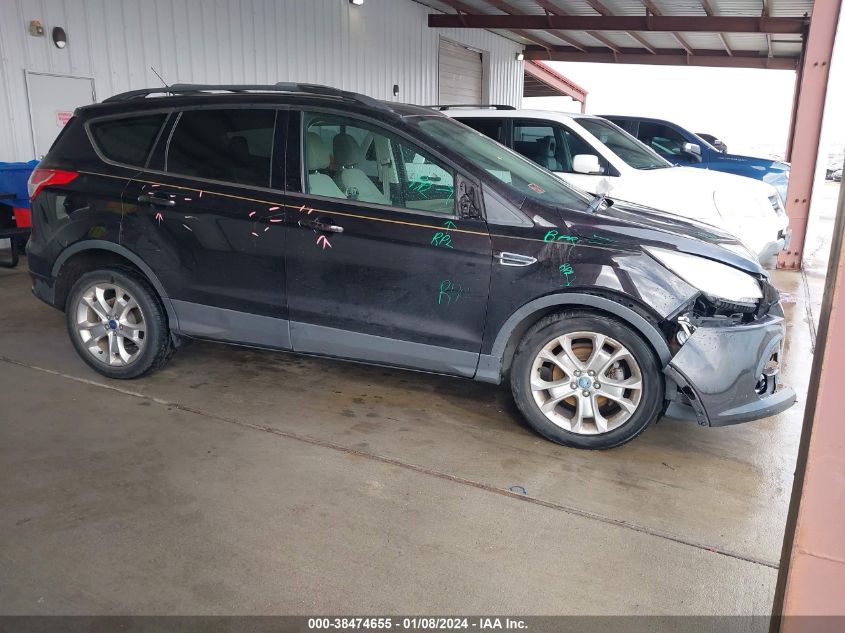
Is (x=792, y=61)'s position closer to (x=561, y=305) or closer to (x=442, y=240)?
(x=561, y=305)

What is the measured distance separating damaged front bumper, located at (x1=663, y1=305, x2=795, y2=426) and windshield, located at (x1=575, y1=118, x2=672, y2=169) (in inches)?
184

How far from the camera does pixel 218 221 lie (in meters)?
4.04

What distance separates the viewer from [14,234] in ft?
25.2

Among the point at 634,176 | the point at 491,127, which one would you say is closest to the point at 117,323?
the point at 491,127

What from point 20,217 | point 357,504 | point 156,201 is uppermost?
point 156,201

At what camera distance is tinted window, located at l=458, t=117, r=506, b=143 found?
7773mm

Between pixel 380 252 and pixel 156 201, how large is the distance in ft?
4.88

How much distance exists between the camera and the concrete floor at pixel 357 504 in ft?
8.23

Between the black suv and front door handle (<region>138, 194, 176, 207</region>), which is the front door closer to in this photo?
the black suv

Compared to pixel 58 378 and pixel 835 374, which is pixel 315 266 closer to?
pixel 58 378

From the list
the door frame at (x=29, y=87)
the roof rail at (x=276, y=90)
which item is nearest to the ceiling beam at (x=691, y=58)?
the door frame at (x=29, y=87)

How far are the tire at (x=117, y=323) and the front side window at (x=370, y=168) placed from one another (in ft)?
4.34

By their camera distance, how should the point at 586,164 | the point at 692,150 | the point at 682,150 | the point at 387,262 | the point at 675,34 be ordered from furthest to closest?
the point at 675,34
the point at 682,150
the point at 692,150
the point at 586,164
the point at 387,262

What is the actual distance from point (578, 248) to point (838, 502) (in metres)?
2.07
